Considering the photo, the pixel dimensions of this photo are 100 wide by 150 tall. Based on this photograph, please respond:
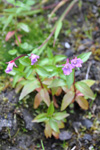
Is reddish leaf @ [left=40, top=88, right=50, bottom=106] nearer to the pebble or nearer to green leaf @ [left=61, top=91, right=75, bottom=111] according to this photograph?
green leaf @ [left=61, top=91, right=75, bottom=111]

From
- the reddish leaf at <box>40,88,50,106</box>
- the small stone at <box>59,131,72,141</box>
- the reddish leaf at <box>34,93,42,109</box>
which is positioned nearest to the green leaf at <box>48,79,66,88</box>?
the reddish leaf at <box>40,88,50,106</box>

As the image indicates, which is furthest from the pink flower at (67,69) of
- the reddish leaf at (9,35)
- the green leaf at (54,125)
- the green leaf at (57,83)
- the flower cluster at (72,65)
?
the reddish leaf at (9,35)

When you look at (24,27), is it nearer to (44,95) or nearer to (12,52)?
(12,52)

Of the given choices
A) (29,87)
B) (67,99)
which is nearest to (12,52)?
(29,87)

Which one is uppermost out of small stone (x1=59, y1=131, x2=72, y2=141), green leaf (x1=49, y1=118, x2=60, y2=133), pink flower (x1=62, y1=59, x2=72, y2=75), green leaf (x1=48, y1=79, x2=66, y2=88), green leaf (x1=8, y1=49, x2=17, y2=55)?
green leaf (x1=8, y1=49, x2=17, y2=55)

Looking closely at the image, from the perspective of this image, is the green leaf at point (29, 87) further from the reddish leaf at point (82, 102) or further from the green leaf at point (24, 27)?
the green leaf at point (24, 27)

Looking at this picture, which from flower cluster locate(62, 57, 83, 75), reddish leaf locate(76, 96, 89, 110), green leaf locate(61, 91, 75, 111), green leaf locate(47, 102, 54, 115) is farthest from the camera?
reddish leaf locate(76, 96, 89, 110)

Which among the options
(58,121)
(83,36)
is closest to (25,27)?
(83,36)

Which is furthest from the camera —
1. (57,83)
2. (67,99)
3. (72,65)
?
(67,99)
